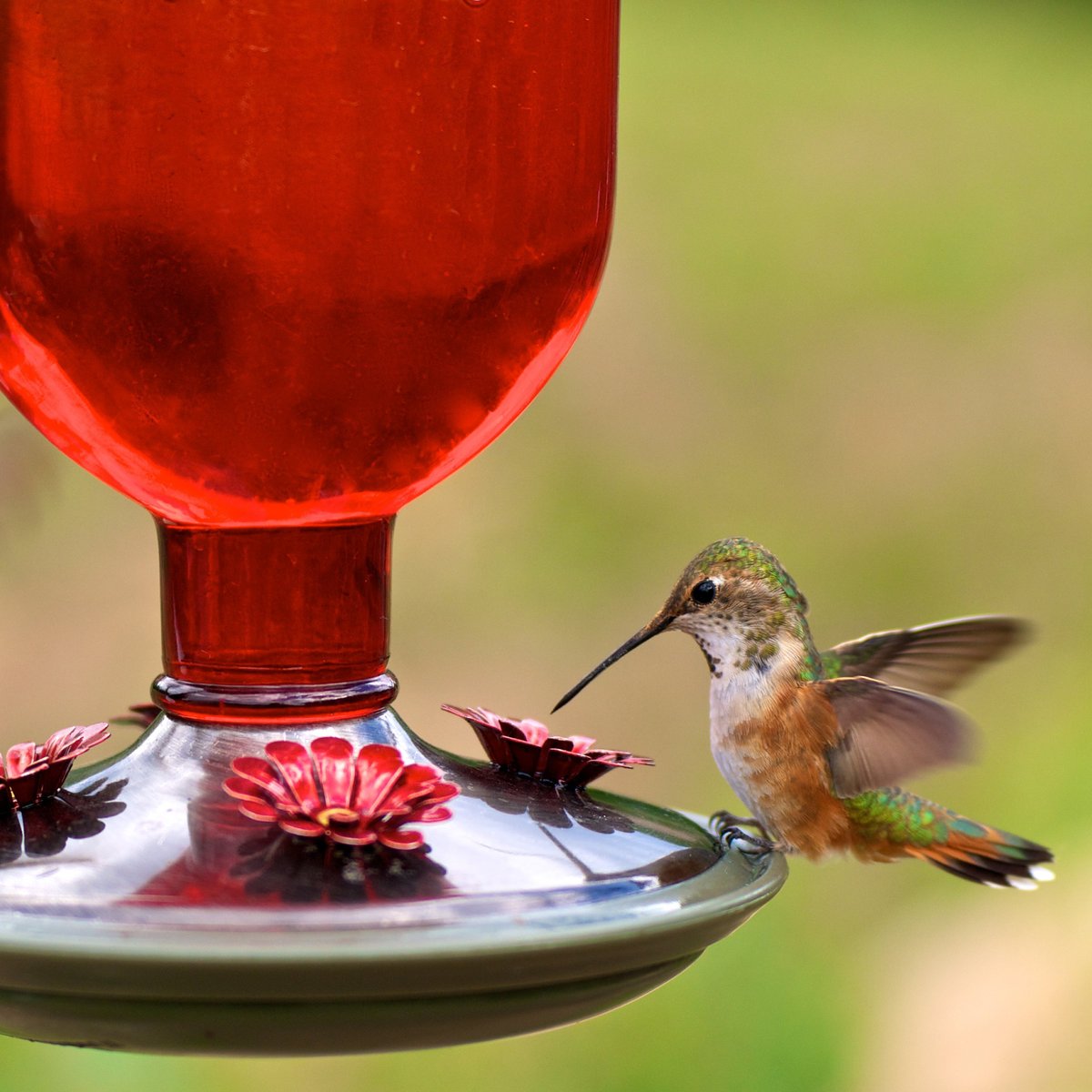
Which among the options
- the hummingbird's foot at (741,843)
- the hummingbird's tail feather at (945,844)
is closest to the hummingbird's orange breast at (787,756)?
the hummingbird's tail feather at (945,844)

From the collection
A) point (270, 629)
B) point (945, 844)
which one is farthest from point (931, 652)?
point (270, 629)

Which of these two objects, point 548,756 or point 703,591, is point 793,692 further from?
point 548,756

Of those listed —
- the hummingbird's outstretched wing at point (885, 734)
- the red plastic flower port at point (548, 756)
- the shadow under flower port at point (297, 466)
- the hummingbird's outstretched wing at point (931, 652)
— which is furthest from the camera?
the hummingbird's outstretched wing at point (931, 652)

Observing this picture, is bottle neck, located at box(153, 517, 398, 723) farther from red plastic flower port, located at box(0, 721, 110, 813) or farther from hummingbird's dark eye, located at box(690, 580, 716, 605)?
hummingbird's dark eye, located at box(690, 580, 716, 605)

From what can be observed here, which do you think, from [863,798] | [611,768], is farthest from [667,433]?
[611,768]

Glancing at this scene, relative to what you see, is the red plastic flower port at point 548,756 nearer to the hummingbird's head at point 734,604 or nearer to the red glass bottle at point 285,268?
the red glass bottle at point 285,268

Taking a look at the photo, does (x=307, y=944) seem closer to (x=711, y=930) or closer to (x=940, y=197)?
(x=711, y=930)

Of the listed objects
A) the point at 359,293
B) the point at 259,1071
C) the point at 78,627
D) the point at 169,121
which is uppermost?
the point at 169,121
